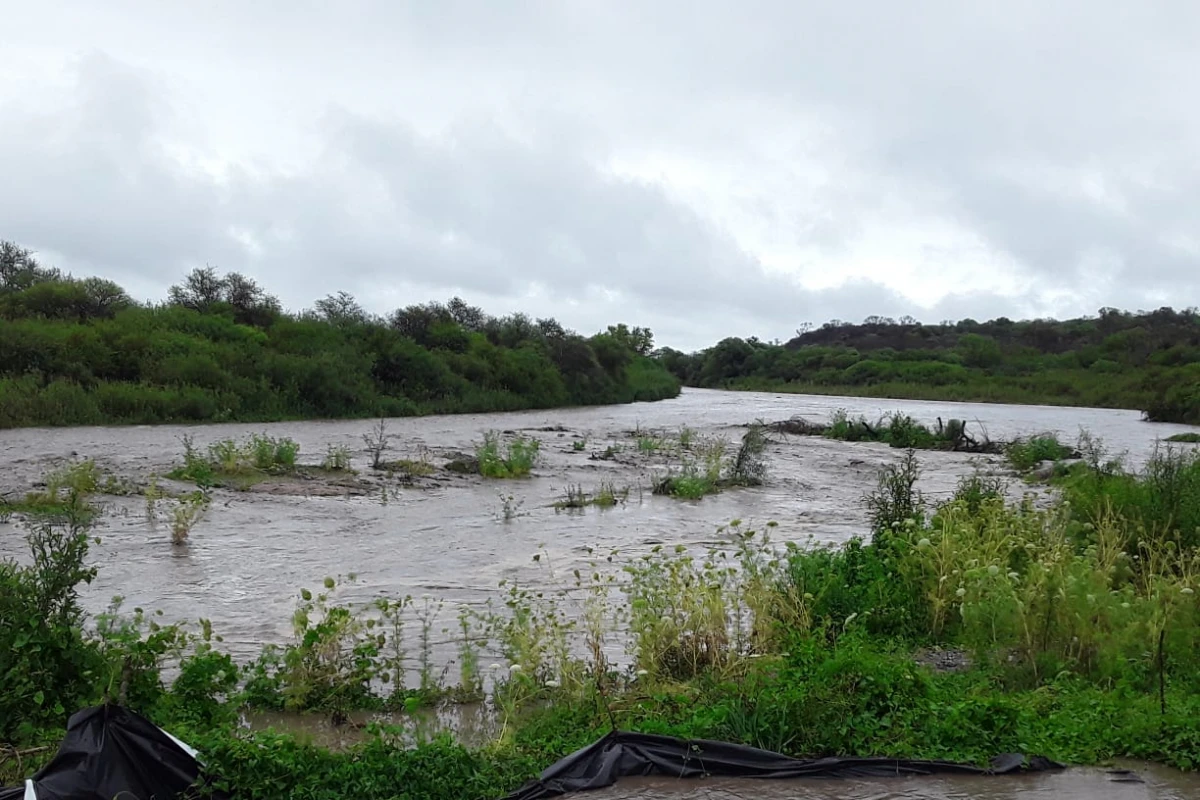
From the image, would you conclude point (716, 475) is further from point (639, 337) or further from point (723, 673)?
point (639, 337)

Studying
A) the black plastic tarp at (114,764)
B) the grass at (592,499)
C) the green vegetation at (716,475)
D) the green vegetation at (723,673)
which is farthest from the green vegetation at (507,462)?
the black plastic tarp at (114,764)

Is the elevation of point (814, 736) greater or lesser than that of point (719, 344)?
lesser

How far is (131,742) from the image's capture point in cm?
434

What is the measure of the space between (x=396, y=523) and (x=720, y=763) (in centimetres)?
1067

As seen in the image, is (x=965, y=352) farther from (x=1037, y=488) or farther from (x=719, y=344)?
(x=1037, y=488)

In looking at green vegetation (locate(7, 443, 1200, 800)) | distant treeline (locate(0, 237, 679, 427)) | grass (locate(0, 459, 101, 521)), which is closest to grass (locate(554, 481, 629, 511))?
grass (locate(0, 459, 101, 521))

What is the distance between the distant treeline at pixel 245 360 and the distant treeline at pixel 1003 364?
35.5 metres

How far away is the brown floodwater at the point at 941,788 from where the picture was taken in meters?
4.77

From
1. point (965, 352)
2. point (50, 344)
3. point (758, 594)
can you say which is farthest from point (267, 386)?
point (965, 352)

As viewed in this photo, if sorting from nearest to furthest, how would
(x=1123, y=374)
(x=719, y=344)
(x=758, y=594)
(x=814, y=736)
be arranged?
A: 1. (x=814, y=736)
2. (x=758, y=594)
3. (x=1123, y=374)
4. (x=719, y=344)

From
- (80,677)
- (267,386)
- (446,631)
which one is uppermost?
(267,386)

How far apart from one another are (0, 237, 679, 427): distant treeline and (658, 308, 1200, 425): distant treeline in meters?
35.5

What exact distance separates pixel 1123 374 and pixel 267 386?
6838 cm

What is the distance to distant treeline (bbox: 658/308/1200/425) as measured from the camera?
64688 millimetres
